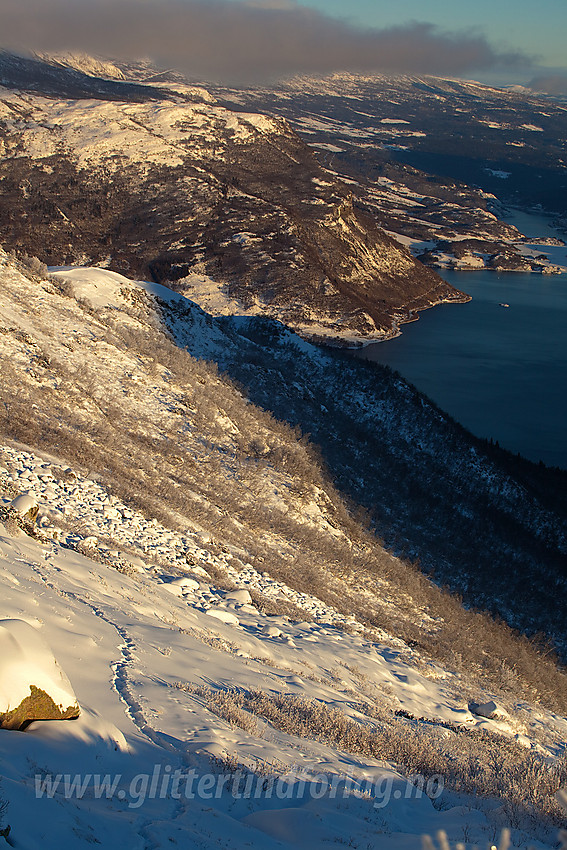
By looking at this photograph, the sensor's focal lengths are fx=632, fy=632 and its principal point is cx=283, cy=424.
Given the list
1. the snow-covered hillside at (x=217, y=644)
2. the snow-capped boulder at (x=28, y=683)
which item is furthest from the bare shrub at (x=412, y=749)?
the snow-capped boulder at (x=28, y=683)

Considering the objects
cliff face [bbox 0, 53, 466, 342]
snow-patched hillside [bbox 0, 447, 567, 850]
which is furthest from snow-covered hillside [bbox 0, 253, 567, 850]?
cliff face [bbox 0, 53, 466, 342]

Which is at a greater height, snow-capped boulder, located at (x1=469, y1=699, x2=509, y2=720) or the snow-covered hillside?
the snow-covered hillside

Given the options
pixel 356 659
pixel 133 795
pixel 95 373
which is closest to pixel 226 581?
pixel 356 659

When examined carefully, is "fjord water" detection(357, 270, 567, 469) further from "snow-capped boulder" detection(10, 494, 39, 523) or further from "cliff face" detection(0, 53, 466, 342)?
"snow-capped boulder" detection(10, 494, 39, 523)

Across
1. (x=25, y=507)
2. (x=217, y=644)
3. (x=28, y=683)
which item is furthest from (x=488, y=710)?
(x=28, y=683)

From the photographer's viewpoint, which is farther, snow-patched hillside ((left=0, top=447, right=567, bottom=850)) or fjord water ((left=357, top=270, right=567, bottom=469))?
fjord water ((left=357, top=270, right=567, bottom=469))

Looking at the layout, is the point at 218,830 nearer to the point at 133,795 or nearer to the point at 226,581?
the point at 133,795
